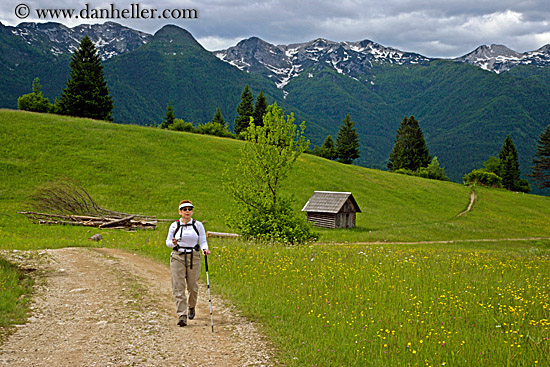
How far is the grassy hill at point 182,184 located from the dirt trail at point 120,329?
1188 centimetres

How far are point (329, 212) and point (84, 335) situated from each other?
3345 cm

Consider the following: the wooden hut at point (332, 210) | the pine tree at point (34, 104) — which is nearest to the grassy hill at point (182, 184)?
the wooden hut at point (332, 210)

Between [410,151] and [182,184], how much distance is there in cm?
7712

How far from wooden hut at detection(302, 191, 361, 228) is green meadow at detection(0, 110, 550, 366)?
5.96ft

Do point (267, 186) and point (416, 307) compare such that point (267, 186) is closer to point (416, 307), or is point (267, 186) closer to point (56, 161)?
point (416, 307)

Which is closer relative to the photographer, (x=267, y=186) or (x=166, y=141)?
(x=267, y=186)

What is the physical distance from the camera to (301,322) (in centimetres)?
989

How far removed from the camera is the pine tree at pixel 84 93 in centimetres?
7050

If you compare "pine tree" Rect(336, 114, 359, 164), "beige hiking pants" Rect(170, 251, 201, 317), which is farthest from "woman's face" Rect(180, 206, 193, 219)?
"pine tree" Rect(336, 114, 359, 164)

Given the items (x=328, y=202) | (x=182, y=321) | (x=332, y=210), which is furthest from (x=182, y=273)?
(x=328, y=202)

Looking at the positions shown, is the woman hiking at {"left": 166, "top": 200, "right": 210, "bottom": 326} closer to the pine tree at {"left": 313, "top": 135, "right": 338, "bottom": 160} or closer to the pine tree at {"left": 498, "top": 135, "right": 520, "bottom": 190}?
the pine tree at {"left": 313, "top": 135, "right": 338, "bottom": 160}

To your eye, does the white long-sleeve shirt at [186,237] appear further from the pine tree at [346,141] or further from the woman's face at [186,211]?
the pine tree at [346,141]

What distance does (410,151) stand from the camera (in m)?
109

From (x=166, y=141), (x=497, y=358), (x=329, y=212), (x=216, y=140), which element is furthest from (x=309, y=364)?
(x=216, y=140)
